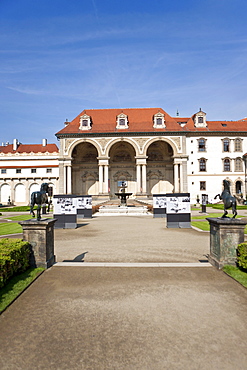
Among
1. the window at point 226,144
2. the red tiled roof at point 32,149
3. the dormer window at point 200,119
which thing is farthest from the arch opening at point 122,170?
the window at point 226,144

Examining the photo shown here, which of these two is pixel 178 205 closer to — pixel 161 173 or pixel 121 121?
pixel 121 121

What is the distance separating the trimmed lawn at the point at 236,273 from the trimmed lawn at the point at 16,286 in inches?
216

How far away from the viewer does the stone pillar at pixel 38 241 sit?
754 cm

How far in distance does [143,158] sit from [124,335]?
4506cm

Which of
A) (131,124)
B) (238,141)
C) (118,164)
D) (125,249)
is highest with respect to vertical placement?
(131,124)

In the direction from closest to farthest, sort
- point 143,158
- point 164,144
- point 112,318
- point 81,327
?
point 81,327, point 112,318, point 143,158, point 164,144

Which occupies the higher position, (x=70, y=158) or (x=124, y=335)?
(x=70, y=158)

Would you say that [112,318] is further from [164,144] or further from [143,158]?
[164,144]

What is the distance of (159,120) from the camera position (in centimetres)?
4928

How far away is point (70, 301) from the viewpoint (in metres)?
5.30

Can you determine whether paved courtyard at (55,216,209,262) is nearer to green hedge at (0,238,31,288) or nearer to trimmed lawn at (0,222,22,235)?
green hedge at (0,238,31,288)

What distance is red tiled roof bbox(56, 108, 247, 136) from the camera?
49000mm

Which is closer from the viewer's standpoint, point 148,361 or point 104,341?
point 148,361

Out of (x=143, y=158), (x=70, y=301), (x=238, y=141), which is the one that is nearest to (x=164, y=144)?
(x=143, y=158)
